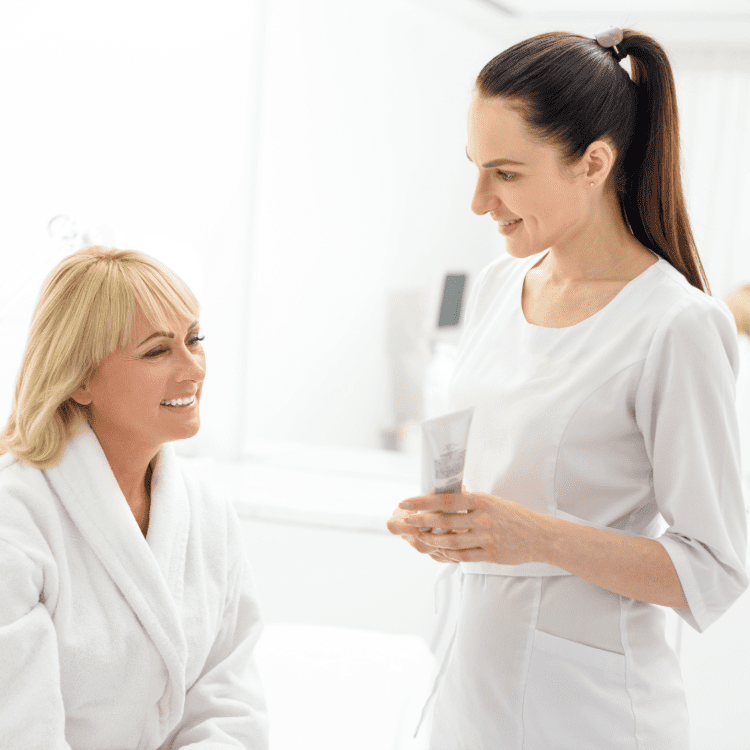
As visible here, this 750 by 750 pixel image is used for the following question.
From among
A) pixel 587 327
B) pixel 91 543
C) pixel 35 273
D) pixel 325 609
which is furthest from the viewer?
pixel 325 609

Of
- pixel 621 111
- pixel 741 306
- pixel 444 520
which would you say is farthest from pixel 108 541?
pixel 741 306

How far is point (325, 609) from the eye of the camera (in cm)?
258

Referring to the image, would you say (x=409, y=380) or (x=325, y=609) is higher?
(x=409, y=380)

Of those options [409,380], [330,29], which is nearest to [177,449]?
[409,380]

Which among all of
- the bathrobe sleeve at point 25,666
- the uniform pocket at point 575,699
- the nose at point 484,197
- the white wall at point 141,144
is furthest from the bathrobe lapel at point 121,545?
the white wall at point 141,144

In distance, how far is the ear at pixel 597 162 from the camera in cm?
103

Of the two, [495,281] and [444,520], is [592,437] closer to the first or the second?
[444,520]

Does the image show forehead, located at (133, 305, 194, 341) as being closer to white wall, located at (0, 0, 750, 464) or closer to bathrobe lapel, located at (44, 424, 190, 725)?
bathrobe lapel, located at (44, 424, 190, 725)

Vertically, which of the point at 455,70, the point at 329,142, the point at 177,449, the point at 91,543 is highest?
the point at 455,70

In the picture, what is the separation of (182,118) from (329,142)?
519 mm

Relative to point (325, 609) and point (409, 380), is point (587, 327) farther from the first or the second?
point (409, 380)

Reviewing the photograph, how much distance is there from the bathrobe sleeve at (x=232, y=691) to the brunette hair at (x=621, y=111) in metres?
0.80

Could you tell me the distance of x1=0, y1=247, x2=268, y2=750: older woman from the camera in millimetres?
1106

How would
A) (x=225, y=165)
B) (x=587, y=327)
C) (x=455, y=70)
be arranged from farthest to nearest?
(x=225, y=165) < (x=455, y=70) < (x=587, y=327)
